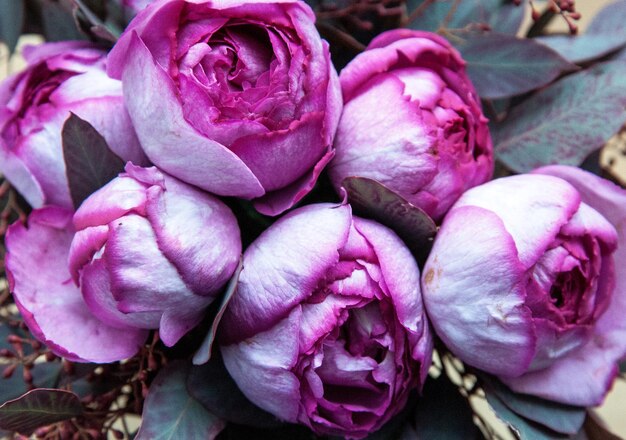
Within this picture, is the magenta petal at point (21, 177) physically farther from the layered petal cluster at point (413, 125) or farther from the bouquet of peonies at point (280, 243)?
the layered petal cluster at point (413, 125)

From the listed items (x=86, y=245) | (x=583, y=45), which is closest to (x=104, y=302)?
(x=86, y=245)

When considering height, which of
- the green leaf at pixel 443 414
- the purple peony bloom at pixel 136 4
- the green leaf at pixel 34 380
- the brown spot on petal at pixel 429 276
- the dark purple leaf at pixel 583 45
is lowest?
the green leaf at pixel 34 380

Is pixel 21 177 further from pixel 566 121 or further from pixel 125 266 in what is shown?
pixel 566 121

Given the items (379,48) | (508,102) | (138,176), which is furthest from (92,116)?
(508,102)

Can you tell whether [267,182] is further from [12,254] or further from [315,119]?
[12,254]

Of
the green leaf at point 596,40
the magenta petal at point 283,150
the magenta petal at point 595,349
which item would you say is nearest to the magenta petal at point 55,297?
the magenta petal at point 283,150

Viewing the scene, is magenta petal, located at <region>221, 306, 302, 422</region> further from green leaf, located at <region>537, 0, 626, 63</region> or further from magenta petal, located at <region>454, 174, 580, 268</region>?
green leaf, located at <region>537, 0, 626, 63</region>
